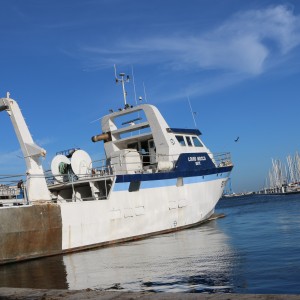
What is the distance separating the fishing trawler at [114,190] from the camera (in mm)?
19172

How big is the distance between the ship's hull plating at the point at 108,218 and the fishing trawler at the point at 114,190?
4 cm

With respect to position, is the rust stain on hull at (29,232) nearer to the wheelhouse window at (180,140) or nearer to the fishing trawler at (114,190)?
the fishing trawler at (114,190)

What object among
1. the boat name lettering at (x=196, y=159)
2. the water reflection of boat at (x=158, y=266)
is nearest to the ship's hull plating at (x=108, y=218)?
the boat name lettering at (x=196, y=159)

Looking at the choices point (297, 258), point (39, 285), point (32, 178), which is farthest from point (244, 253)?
point (32, 178)

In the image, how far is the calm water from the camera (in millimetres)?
10234

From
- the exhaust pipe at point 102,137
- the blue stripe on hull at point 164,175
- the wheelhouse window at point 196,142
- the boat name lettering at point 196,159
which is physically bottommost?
the blue stripe on hull at point 164,175

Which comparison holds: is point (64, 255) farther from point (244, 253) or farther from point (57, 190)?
point (244, 253)

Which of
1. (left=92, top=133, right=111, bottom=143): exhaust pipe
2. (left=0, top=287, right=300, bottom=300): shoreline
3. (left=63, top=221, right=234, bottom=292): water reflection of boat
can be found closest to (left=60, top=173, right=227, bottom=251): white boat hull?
(left=63, top=221, right=234, bottom=292): water reflection of boat

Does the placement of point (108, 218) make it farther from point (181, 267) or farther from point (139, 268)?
point (181, 267)

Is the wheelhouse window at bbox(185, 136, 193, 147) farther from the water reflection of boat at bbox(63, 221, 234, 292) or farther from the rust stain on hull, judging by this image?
the rust stain on hull

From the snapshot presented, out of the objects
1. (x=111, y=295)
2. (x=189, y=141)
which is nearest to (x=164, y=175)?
(x=189, y=141)

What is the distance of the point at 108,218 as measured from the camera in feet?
71.7

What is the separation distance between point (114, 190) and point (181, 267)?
9614mm

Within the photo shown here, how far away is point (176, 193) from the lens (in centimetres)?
2555
